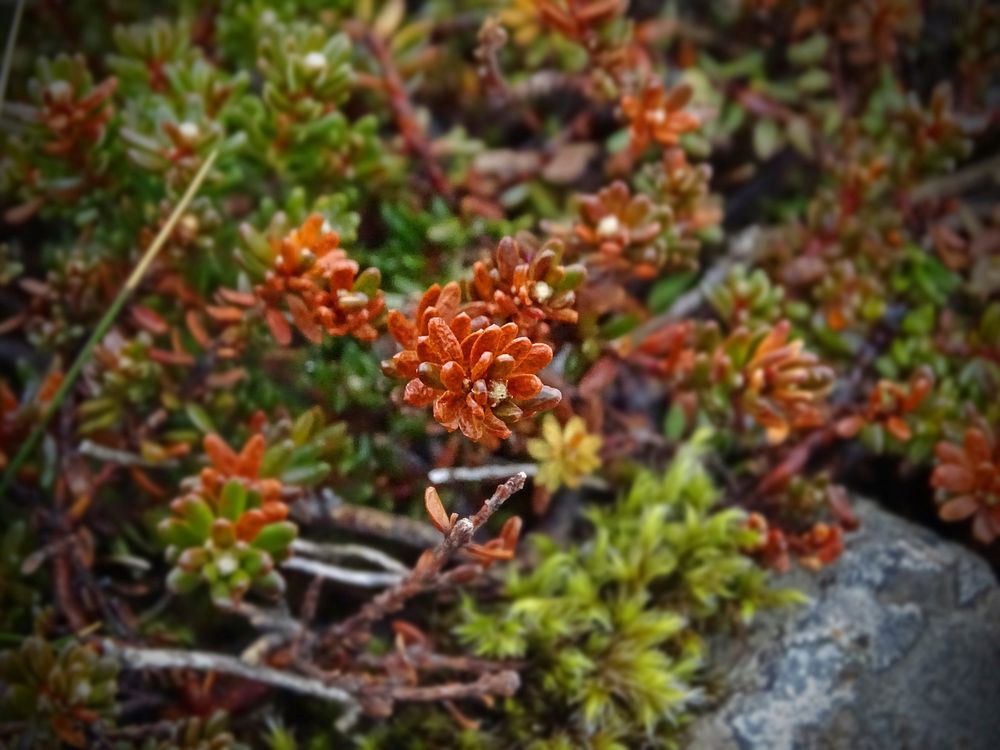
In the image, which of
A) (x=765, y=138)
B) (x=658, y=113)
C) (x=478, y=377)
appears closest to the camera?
(x=478, y=377)

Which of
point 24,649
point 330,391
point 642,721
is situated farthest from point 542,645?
point 24,649

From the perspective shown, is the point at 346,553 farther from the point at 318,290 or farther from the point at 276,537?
the point at 318,290

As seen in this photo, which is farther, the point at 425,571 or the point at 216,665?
the point at 216,665

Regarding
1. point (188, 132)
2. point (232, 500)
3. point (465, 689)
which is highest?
point (188, 132)

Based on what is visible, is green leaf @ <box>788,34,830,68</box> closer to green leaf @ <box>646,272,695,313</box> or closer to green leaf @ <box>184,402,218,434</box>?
green leaf @ <box>646,272,695,313</box>

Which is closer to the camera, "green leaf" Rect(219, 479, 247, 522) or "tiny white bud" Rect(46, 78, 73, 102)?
"green leaf" Rect(219, 479, 247, 522)

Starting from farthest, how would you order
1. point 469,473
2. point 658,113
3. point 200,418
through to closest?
point 658,113
point 200,418
point 469,473

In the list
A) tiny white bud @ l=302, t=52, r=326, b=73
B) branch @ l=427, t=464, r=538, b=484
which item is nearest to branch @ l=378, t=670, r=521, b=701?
branch @ l=427, t=464, r=538, b=484

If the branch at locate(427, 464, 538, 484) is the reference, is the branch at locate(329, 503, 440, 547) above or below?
below

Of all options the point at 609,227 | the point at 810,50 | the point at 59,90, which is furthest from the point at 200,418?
the point at 810,50
